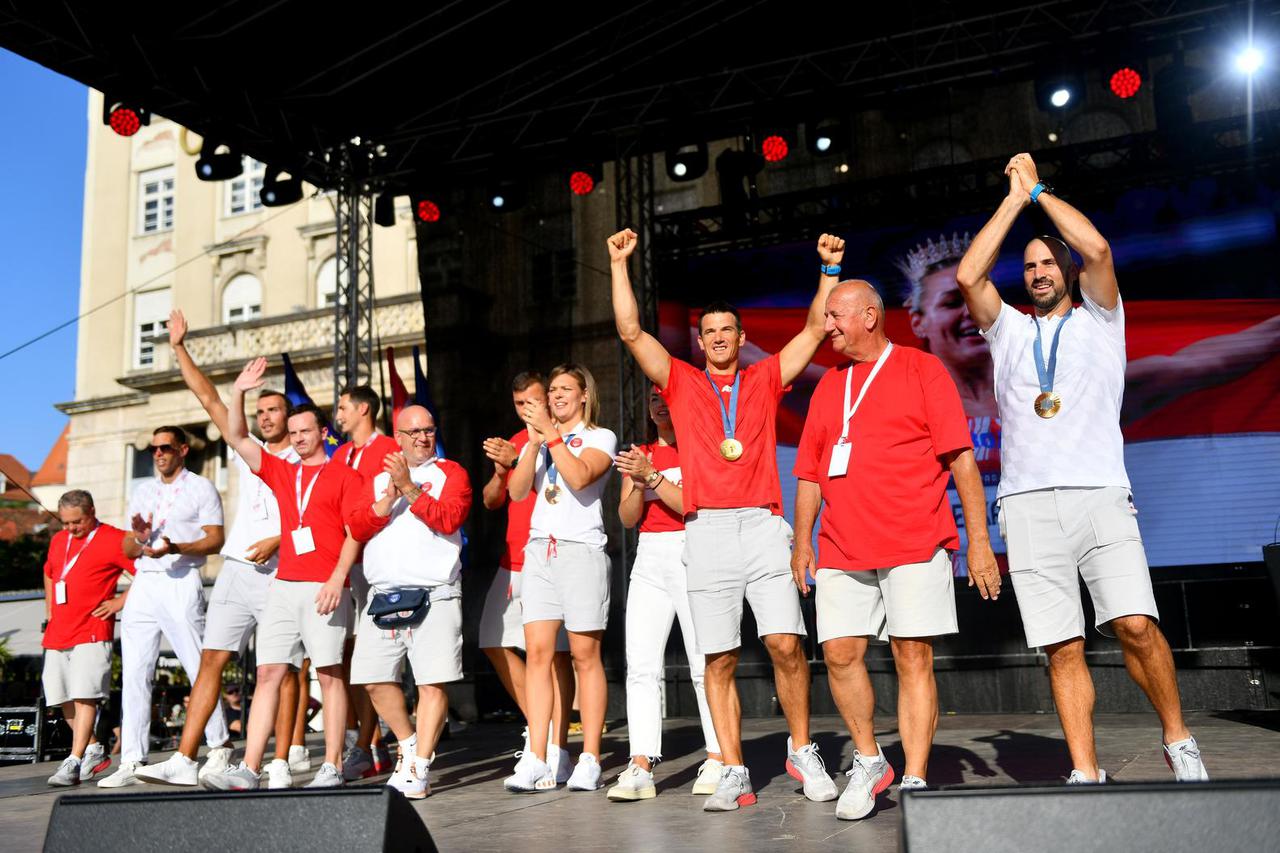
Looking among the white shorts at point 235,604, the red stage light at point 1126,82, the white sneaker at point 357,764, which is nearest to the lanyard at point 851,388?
the white shorts at point 235,604

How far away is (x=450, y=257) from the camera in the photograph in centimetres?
1080

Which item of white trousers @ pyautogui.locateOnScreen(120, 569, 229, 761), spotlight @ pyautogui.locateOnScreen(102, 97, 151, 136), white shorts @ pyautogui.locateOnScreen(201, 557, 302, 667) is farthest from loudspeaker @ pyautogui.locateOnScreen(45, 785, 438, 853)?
spotlight @ pyautogui.locateOnScreen(102, 97, 151, 136)

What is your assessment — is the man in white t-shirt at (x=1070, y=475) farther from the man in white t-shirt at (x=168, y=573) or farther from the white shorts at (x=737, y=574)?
the man in white t-shirt at (x=168, y=573)

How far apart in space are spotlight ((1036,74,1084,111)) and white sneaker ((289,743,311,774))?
6916 mm

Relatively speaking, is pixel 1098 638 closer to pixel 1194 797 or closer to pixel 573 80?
pixel 573 80

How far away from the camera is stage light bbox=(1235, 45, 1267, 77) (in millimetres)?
8710

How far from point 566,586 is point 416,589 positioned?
651 millimetres

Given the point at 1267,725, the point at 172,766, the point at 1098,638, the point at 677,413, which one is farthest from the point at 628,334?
the point at 1098,638

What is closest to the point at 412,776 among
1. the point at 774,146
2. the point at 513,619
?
the point at 513,619

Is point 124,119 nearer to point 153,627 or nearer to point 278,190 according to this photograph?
point 278,190

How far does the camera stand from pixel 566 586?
202 inches

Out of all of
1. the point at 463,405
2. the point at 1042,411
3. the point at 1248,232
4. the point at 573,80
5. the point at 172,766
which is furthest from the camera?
the point at 463,405

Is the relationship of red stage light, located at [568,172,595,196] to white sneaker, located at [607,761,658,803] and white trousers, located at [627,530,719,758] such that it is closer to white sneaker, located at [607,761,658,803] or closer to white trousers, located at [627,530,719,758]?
white trousers, located at [627,530,719,758]

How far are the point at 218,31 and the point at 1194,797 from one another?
8366mm
